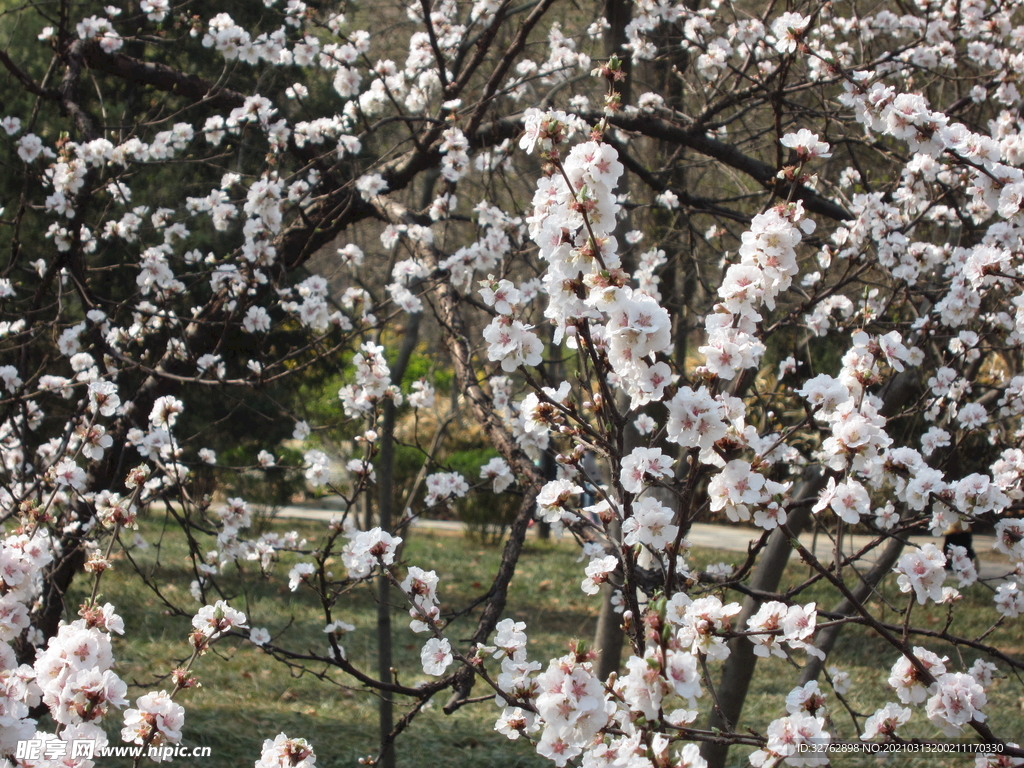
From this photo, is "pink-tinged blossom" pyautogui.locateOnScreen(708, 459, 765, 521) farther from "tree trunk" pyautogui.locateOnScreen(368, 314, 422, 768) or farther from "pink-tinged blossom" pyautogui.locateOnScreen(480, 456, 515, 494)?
"tree trunk" pyautogui.locateOnScreen(368, 314, 422, 768)

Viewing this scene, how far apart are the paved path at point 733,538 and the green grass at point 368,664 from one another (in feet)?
3.10

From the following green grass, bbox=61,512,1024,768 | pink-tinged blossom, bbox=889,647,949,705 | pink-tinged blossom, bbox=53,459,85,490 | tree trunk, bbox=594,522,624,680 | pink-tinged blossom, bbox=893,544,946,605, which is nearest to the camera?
pink-tinged blossom, bbox=889,647,949,705

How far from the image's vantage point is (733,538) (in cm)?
1187

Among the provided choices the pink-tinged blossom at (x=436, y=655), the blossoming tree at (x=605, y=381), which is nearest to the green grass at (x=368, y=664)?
the blossoming tree at (x=605, y=381)

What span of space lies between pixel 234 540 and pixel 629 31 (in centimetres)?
329

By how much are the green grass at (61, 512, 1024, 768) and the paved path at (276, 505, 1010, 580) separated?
0.95 meters

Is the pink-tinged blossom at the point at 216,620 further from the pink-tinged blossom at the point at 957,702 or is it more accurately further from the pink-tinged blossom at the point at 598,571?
the pink-tinged blossom at the point at 957,702

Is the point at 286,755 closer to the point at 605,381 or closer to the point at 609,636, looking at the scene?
the point at 605,381

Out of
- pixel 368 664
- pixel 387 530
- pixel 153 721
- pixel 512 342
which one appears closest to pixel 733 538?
pixel 368 664

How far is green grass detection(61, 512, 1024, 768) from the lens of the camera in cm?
468

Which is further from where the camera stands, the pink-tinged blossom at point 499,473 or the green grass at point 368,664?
the green grass at point 368,664

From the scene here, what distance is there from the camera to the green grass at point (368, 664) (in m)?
4.68

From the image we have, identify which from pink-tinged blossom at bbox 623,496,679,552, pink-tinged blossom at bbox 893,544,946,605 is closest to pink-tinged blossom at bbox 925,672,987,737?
pink-tinged blossom at bbox 893,544,946,605

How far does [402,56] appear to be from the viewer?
9.01 meters
